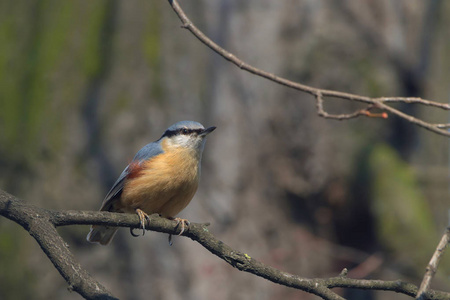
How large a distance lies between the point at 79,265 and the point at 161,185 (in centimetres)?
130

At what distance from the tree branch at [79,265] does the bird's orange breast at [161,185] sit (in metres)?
0.82

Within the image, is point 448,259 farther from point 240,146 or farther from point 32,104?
point 32,104

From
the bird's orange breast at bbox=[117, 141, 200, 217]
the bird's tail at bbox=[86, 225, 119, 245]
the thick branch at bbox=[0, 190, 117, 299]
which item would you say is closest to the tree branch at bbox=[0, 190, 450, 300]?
the thick branch at bbox=[0, 190, 117, 299]

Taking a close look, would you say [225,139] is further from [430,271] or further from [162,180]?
[430,271]

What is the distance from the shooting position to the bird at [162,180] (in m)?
3.48

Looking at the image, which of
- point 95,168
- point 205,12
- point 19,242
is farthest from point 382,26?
point 19,242

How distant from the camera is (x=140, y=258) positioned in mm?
5484

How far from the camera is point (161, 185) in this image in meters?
3.48

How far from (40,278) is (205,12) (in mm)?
3377

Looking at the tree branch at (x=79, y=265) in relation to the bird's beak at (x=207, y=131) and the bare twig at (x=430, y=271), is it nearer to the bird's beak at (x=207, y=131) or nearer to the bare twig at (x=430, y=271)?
the bare twig at (x=430, y=271)

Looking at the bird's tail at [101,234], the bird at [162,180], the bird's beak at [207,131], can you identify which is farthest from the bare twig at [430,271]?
the bird's tail at [101,234]

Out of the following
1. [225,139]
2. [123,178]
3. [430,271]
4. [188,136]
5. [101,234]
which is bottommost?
[101,234]

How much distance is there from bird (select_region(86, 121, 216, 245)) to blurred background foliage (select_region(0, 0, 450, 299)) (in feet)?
5.87

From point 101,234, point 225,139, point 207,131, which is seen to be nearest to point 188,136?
point 207,131
